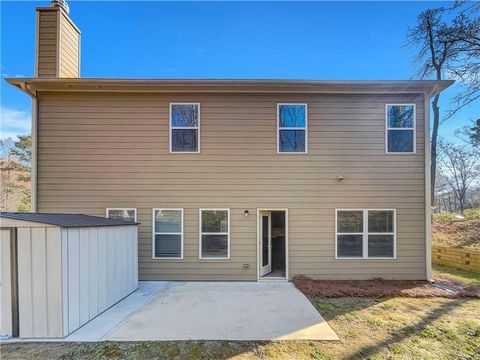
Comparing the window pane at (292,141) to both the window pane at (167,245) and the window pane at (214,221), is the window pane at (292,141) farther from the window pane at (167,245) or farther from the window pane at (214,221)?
the window pane at (167,245)

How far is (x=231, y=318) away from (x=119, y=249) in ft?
9.20

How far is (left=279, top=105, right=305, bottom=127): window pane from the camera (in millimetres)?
7438

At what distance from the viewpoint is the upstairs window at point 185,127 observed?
292 inches

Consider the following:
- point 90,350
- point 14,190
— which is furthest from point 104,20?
point 14,190

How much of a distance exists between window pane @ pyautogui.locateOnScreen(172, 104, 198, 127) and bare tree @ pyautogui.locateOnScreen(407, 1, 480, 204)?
970cm

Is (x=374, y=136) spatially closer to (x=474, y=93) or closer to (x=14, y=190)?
(x=474, y=93)

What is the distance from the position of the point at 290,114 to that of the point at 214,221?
3443 mm

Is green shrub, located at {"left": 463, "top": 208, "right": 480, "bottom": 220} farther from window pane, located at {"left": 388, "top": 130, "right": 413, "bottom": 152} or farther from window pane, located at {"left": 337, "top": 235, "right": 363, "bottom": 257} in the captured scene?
window pane, located at {"left": 337, "top": 235, "right": 363, "bottom": 257}

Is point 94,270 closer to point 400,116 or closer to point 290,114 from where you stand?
point 290,114

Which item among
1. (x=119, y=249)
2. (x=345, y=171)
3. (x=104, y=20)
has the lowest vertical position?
(x=119, y=249)

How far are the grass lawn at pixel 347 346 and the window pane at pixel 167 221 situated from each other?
11.5 feet

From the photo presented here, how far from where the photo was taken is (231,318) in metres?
4.85

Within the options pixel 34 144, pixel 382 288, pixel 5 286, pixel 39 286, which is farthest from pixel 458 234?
pixel 34 144

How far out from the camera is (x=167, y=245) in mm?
7312
